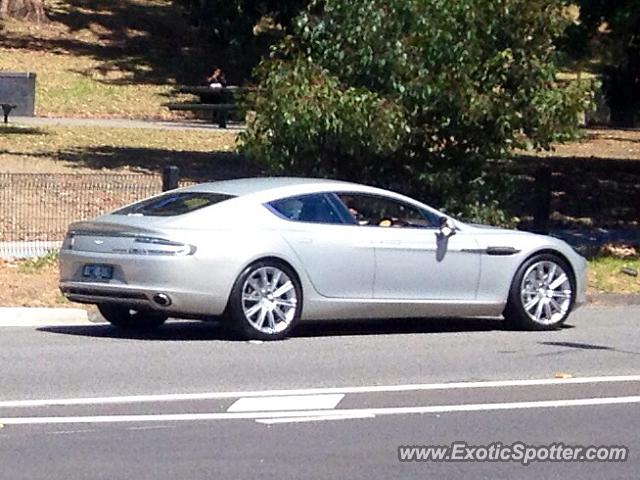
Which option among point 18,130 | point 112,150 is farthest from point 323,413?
point 18,130

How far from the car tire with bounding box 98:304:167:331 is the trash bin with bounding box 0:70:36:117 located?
20.1 m

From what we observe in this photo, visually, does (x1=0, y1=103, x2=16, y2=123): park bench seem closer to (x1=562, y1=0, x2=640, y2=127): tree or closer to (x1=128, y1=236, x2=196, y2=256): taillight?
(x1=562, y1=0, x2=640, y2=127): tree

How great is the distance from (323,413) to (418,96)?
27.5 feet

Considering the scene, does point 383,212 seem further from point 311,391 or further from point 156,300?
point 311,391

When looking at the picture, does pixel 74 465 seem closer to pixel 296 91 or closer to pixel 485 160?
pixel 296 91

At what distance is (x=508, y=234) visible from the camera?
47.6 feet

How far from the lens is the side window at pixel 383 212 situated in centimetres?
1403

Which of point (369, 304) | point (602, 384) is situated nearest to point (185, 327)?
point (369, 304)

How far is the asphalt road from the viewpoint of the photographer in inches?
333

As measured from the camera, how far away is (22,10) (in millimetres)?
47312

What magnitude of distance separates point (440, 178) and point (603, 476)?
10400 millimetres

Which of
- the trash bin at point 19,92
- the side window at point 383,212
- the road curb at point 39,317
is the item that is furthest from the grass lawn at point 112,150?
the side window at point 383,212

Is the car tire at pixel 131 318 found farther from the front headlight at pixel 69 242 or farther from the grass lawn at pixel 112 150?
the grass lawn at pixel 112 150

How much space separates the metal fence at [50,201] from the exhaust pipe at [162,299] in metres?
5.52
